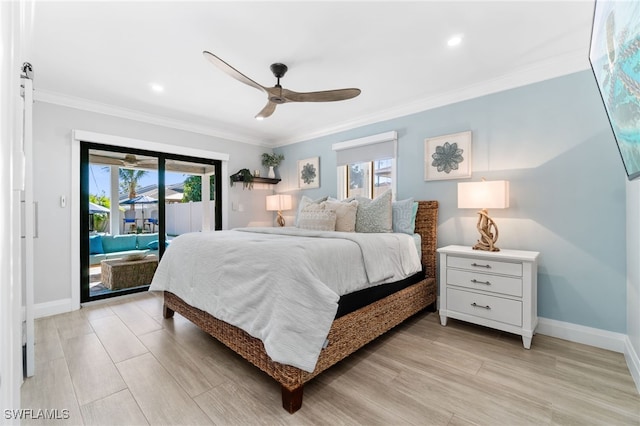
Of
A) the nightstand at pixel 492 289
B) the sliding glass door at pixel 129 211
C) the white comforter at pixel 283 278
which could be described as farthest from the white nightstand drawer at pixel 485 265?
the sliding glass door at pixel 129 211

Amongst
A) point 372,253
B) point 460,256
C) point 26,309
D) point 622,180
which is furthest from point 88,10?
point 622,180

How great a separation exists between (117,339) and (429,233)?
3094 mm

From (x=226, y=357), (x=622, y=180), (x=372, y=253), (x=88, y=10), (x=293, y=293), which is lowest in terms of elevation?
(x=226, y=357)

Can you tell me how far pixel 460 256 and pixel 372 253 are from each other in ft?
3.12

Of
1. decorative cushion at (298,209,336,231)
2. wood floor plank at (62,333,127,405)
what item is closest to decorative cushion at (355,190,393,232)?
decorative cushion at (298,209,336,231)

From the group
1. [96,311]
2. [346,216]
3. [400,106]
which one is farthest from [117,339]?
[400,106]

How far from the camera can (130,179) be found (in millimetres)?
3754

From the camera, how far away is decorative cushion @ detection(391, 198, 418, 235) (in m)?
2.99

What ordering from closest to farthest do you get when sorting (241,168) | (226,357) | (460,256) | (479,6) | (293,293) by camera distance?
1. (293,293)
2. (479,6)
3. (226,357)
4. (460,256)
5. (241,168)

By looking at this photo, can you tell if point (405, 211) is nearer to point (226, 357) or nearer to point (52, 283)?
point (226, 357)

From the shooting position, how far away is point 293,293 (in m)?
1.56

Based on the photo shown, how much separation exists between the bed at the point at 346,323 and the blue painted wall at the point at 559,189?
0.99ft

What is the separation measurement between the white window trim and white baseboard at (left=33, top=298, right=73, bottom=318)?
3489 millimetres

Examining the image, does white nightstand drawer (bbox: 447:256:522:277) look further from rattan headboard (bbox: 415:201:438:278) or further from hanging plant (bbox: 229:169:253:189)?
hanging plant (bbox: 229:169:253:189)
